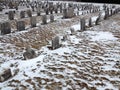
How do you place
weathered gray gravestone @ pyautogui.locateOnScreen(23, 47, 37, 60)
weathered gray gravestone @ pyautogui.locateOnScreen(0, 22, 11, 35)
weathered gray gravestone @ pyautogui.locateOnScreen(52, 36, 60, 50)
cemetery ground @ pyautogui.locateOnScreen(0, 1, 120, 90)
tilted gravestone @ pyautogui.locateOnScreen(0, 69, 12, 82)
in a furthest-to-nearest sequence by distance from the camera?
weathered gray gravestone @ pyautogui.locateOnScreen(0, 22, 11, 35) → weathered gray gravestone @ pyautogui.locateOnScreen(52, 36, 60, 50) → weathered gray gravestone @ pyautogui.locateOnScreen(23, 47, 37, 60) → tilted gravestone @ pyautogui.locateOnScreen(0, 69, 12, 82) → cemetery ground @ pyautogui.locateOnScreen(0, 1, 120, 90)

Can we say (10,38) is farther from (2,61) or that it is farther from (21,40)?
(2,61)

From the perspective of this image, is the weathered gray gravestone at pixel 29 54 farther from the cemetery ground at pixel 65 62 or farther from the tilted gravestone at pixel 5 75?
the tilted gravestone at pixel 5 75

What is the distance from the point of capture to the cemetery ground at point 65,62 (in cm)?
533

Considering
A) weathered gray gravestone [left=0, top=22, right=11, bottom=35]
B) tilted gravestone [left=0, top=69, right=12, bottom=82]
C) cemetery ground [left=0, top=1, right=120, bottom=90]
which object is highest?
weathered gray gravestone [left=0, top=22, right=11, bottom=35]

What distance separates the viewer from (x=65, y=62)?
22.3 feet

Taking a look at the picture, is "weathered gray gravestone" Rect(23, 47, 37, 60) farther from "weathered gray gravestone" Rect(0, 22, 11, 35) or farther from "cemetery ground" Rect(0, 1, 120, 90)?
"weathered gray gravestone" Rect(0, 22, 11, 35)

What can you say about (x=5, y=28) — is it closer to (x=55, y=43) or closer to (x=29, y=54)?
(x=55, y=43)

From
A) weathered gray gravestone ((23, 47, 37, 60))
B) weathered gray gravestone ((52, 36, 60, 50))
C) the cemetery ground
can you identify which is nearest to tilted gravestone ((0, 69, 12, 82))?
the cemetery ground

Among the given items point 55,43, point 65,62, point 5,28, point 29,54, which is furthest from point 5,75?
point 5,28

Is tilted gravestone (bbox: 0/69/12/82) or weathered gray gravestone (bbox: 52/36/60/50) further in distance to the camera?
weathered gray gravestone (bbox: 52/36/60/50)

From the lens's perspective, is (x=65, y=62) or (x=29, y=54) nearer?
(x=65, y=62)

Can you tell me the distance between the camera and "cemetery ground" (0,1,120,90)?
5328 millimetres

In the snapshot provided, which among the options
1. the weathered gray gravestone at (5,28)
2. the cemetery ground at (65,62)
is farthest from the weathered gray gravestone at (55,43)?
the weathered gray gravestone at (5,28)

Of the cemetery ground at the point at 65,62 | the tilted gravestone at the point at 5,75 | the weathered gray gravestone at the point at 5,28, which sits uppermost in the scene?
the weathered gray gravestone at the point at 5,28
